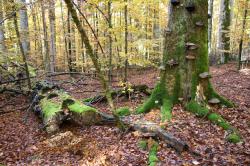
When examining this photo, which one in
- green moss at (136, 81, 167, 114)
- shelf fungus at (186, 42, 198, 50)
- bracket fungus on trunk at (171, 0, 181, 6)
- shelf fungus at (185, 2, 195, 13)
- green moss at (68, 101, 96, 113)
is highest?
bracket fungus on trunk at (171, 0, 181, 6)

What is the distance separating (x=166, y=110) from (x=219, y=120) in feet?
4.30

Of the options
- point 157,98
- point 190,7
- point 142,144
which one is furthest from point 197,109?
point 190,7

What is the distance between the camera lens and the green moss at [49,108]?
23.4 feet

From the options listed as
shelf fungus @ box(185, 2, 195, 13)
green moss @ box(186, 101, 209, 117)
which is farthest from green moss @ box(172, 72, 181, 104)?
shelf fungus @ box(185, 2, 195, 13)

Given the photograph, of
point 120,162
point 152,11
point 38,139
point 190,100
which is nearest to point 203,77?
point 190,100

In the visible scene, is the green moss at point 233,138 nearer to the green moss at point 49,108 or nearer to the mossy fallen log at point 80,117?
the mossy fallen log at point 80,117

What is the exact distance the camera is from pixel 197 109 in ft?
21.6

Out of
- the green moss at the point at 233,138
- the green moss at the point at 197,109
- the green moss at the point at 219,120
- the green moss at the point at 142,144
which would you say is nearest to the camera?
the green moss at the point at 142,144

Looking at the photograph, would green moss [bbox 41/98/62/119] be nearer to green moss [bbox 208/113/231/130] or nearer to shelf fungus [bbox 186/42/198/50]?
shelf fungus [bbox 186/42/198/50]

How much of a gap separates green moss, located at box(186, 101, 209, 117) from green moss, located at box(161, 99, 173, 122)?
472mm

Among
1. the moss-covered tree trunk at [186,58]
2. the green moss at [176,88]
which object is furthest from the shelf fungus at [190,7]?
the green moss at [176,88]

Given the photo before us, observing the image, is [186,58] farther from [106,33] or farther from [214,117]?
[106,33]

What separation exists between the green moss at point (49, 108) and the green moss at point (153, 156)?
3104 millimetres

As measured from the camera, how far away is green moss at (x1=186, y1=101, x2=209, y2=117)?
21.3 ft
